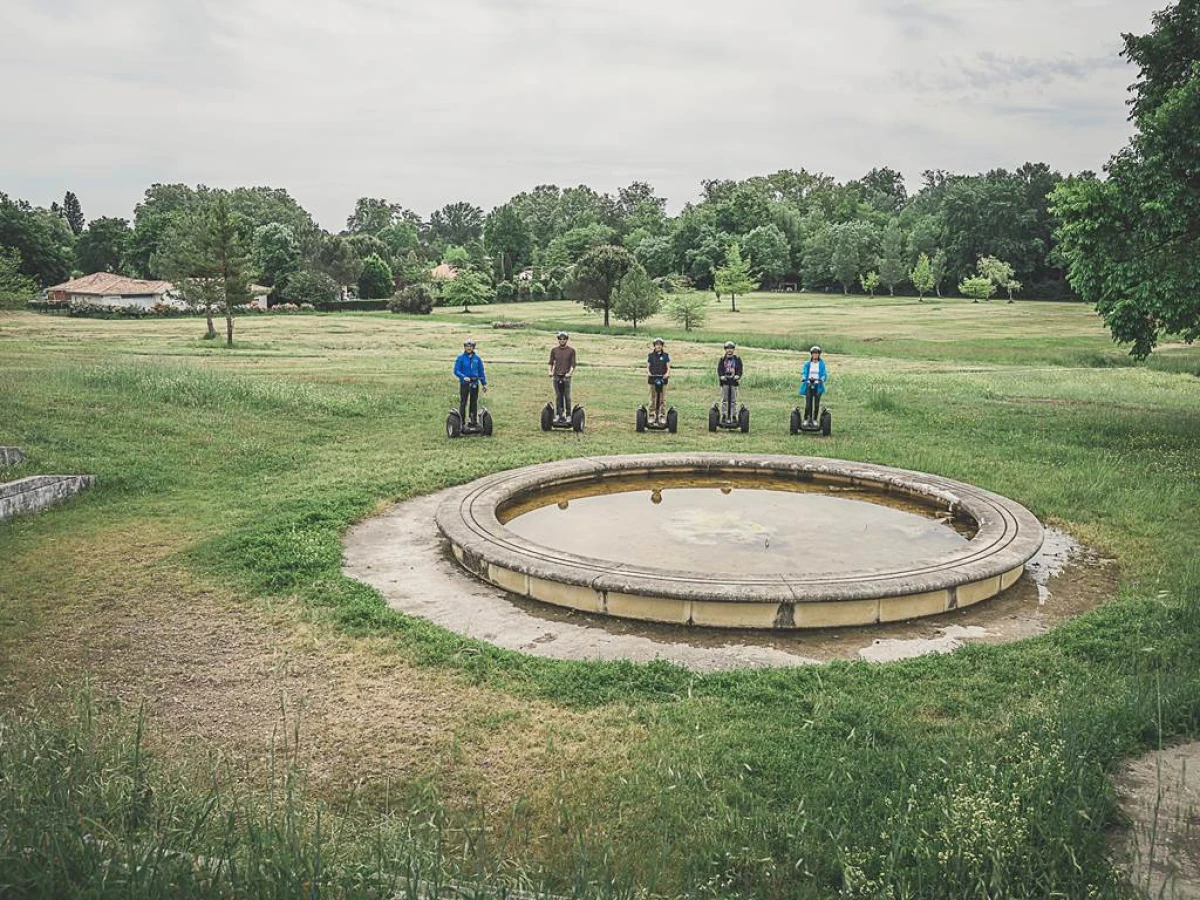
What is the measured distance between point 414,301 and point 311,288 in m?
12.7

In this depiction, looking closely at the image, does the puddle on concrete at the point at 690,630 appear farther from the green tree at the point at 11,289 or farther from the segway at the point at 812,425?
the green tree at the point at 11,289

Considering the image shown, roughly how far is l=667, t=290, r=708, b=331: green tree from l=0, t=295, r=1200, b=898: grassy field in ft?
156

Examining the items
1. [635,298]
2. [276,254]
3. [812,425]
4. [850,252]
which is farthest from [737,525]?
[850,252]

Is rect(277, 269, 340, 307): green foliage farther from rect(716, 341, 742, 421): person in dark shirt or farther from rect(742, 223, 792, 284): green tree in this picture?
rect(716, 341, 742, 421): person in dark shirt

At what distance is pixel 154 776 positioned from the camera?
449 cm

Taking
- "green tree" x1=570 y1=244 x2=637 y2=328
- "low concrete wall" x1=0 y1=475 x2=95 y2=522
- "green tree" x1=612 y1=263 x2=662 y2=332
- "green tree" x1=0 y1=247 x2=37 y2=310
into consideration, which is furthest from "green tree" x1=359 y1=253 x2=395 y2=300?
"low concrete wall" x1=0 y1=475 x2=95 y2=522

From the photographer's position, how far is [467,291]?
84438 millimetres

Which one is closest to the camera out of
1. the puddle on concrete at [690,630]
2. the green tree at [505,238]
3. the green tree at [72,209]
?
the puddle on concrete at [690,630]

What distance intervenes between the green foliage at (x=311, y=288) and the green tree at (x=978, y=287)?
62270mm

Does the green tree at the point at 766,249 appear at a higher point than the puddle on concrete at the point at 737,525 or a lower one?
higher

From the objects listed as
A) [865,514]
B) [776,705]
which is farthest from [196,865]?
[865,514]

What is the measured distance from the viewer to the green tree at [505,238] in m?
120

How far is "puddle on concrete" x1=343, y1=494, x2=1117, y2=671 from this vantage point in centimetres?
769

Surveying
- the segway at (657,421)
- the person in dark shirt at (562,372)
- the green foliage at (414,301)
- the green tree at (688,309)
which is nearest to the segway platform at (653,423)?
the segway at (657,421)
